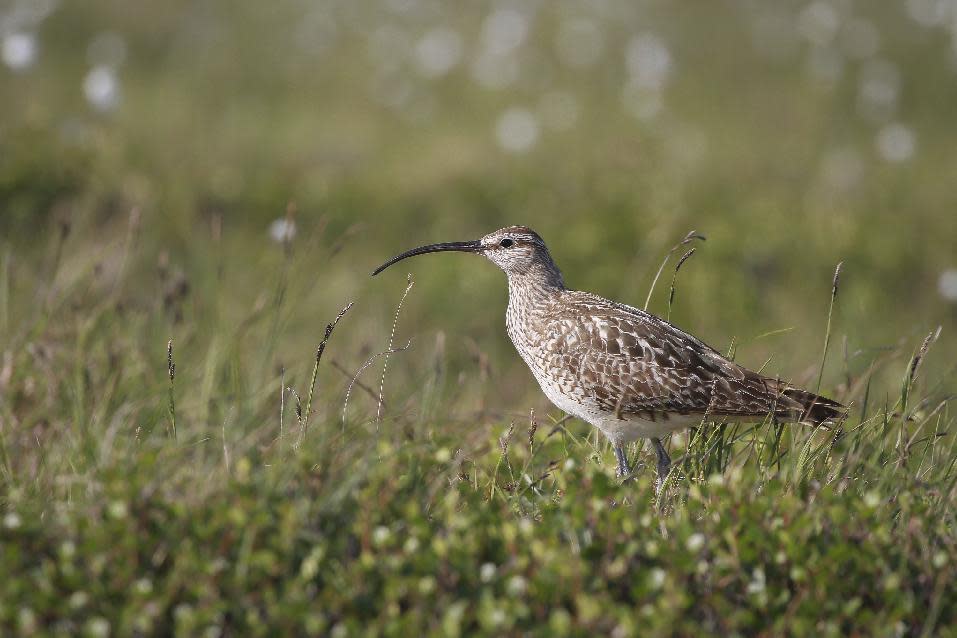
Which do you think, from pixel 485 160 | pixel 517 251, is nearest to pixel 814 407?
pixel 517 251

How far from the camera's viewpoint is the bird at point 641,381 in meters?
5.48

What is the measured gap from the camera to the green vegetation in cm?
402

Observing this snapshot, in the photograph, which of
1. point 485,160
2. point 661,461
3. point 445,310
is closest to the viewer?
point 661,461

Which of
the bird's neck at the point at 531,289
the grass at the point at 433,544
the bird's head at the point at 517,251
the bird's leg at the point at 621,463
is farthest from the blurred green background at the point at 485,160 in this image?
the grass at the point at 433,544

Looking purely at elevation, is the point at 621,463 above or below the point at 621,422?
below

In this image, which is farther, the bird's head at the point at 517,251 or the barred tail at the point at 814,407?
the bird's head at the point at 517,251

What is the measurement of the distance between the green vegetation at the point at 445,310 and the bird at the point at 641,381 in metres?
0.17

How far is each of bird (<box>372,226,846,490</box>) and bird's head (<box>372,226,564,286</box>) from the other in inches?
16.2

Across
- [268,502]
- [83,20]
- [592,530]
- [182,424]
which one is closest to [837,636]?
[592,530]

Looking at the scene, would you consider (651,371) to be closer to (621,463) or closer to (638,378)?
(638,378)

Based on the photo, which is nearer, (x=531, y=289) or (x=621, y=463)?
(x=621, y=463)

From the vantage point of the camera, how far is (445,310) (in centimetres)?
1073

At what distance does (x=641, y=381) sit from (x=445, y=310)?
206 inches

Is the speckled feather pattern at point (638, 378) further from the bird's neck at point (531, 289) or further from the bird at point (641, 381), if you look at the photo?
the bird's neck at point (531, 289)
